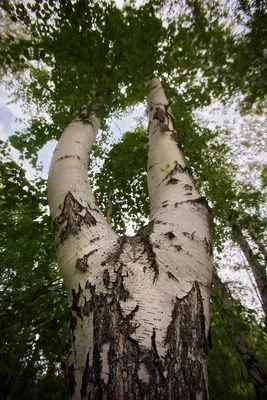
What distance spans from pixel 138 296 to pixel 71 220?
525 mm

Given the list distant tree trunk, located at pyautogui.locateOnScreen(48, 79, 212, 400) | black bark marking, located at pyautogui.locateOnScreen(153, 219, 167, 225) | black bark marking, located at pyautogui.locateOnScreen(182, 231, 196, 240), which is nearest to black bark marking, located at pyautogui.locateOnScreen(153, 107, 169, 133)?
distant tree trunk, located at pyautogui.locateOnScreen(48, 79, 212, 400)

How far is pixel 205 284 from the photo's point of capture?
89 cm

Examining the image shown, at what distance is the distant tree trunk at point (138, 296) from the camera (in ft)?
2.05

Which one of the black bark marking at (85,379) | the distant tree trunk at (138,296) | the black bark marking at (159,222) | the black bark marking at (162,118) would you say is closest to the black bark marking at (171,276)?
the distant tree trunk at (138,296)

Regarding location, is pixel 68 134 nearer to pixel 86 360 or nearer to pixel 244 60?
pixel 86 360

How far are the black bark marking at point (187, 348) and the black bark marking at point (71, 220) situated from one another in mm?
567

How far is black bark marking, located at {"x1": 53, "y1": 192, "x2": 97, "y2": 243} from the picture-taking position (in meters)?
1.06

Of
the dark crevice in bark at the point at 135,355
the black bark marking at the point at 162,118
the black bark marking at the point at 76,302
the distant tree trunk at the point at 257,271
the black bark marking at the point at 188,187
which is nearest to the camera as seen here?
the dark crevice in bark at the point at 135,355

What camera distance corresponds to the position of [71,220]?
1.10m

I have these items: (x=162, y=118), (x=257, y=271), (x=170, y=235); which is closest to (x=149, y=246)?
(x=170, y=235)

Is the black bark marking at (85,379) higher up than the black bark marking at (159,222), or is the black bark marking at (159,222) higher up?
the black bark marking at (159,222)

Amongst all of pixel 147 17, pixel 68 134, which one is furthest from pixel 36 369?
pixel 147 17

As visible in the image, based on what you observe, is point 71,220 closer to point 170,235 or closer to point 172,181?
point 170,235

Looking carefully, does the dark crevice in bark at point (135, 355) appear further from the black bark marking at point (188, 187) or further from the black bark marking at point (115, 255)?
the black bark marking at point (188, 187)
